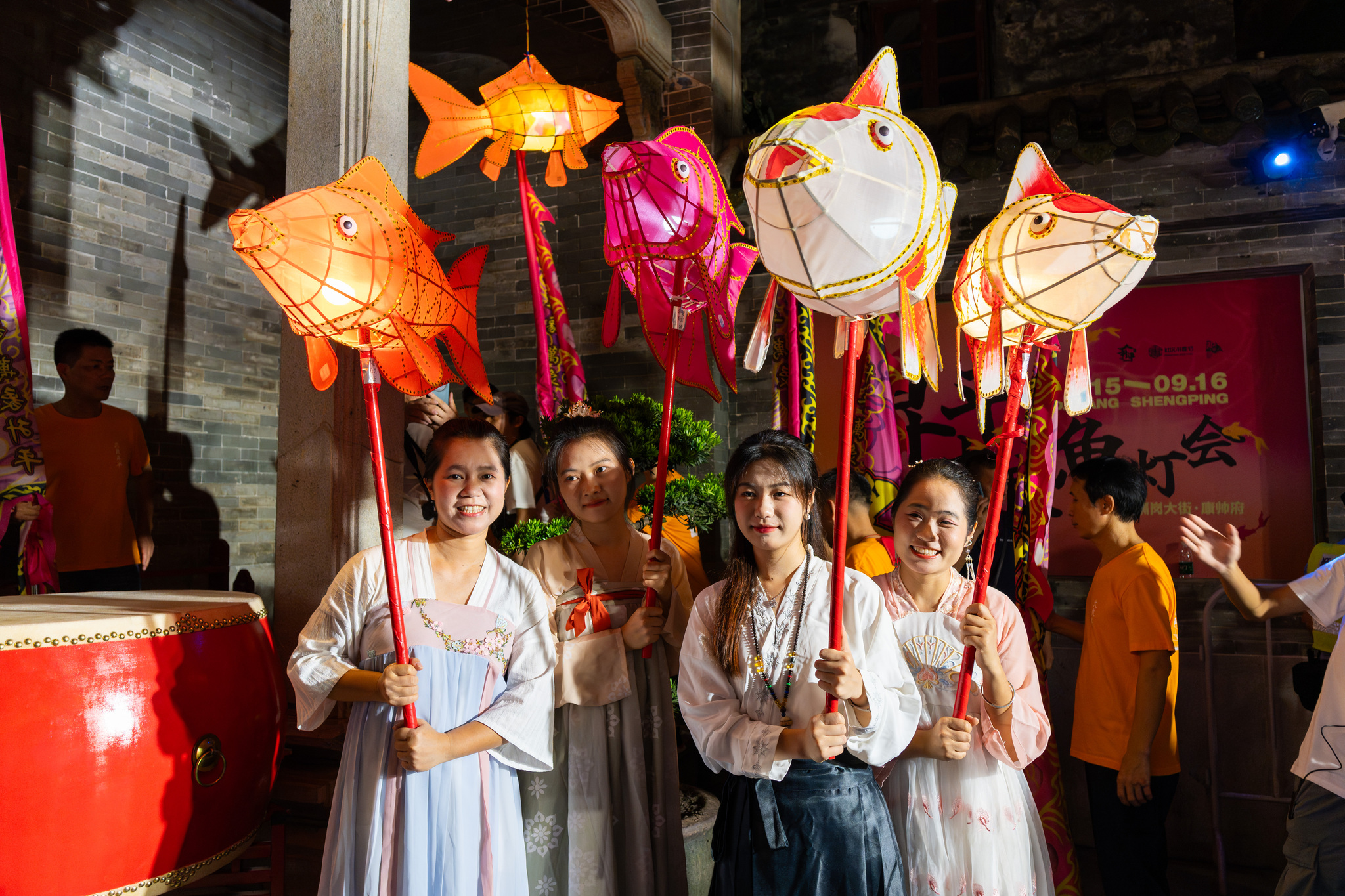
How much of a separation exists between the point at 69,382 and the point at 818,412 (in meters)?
3.65

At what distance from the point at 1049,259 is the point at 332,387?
1.99m

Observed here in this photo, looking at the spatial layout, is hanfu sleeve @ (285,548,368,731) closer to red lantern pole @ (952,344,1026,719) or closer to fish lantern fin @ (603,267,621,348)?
fish lantern fin @ (603,267,621,348)

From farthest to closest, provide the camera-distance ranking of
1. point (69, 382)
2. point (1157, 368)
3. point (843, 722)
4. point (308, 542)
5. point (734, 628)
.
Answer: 1. point (1157, 368)
2. point (69, 382)
3. point (308, 542)
4. point (734, 628)
5. point (843, 722)

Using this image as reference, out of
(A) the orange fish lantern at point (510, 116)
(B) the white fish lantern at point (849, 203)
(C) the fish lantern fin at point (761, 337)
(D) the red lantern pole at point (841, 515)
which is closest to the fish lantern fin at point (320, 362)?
(A) the orange fish lantern at point (510, 116)

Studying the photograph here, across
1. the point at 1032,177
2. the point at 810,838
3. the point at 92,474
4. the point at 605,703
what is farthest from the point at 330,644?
the point at 92,474

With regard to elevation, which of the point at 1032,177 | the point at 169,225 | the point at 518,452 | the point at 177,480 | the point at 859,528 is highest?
the point at 169,225

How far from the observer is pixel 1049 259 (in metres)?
1.64

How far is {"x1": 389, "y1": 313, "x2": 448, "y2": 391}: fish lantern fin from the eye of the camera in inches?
75.2

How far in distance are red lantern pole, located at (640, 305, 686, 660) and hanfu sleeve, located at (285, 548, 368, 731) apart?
619 mm

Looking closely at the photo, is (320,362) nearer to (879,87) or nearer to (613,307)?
(613,307)

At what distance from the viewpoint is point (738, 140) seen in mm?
4988

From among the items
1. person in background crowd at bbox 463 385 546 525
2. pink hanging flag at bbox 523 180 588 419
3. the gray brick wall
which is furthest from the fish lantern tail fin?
the gray brick wall

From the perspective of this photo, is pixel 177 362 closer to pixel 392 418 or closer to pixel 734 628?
pixel 392 418

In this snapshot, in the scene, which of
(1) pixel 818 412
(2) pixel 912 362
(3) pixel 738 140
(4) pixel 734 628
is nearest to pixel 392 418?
(4) pixel 734 628
